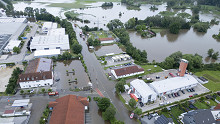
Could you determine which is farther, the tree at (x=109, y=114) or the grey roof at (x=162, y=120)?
the tree at (x=109, y=114)

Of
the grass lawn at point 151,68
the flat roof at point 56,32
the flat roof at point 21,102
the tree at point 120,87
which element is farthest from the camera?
the flat roof at point 56,32

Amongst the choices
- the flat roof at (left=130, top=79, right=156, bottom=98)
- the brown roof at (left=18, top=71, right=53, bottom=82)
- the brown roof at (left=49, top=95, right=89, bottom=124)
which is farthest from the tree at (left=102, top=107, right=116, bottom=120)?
the brown roof at (left=18, top=71, right=53, bottom=82)

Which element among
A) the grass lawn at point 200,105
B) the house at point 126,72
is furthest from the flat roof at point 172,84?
the house at point 126,72

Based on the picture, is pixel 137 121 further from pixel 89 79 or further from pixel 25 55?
pixel 25 55

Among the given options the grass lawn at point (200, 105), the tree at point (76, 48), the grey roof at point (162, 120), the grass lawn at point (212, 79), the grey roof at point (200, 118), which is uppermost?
the tree at point (76, 48)

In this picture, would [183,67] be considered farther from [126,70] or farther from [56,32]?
[56,32]

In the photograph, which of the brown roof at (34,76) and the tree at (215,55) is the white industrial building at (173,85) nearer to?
the tree at (215,55)

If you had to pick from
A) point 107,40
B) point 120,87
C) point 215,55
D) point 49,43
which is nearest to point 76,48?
point 49,43
